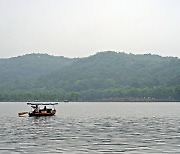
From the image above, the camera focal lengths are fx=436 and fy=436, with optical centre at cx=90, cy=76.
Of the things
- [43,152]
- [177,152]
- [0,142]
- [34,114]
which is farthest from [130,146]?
[34,114]

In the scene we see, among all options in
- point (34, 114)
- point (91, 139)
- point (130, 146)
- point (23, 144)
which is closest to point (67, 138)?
point (91, 139)

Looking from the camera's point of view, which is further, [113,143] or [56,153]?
[113,143]

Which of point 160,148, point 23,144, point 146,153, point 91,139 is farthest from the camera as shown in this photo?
point 91,139

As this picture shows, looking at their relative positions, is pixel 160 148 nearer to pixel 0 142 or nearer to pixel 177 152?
pixel 177 152

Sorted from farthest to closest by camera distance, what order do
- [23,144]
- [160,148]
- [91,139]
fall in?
[91,139]
[23,144]
[160,148]

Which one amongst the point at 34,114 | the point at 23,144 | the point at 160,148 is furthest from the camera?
the point at 34,114

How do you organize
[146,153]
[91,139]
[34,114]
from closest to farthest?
[146,153] < [91,139] < [34,114]

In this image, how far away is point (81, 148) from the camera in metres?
48.2

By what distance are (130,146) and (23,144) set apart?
42.0 feet

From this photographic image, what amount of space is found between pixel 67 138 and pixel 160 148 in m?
15.4

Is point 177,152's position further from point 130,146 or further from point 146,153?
point 130,146

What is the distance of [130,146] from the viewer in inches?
1949

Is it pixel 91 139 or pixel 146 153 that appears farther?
pixel 91 139

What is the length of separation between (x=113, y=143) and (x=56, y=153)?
10063 mm
